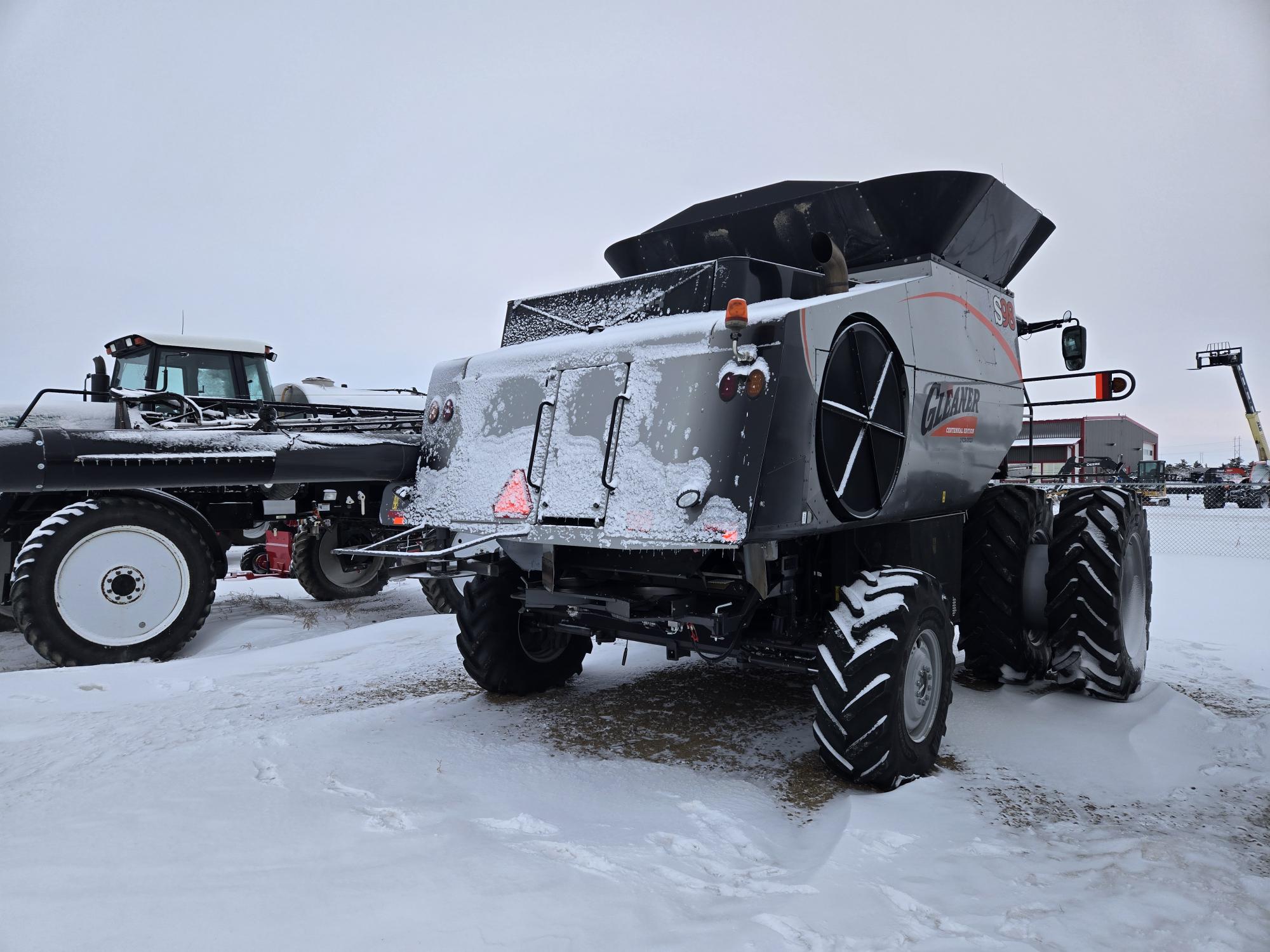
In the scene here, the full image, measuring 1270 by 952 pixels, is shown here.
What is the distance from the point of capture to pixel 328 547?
9.76 meters

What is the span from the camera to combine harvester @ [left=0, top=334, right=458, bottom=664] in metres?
6.25

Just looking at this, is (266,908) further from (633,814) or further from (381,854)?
(633,814)

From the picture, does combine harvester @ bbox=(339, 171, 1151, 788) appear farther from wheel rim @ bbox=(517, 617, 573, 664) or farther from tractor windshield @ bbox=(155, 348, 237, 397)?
tractor windshield @ bbox=(155, 348, 237, 397)

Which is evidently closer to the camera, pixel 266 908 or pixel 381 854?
pixel 266 908

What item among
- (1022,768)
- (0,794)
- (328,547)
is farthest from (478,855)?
(328,547)

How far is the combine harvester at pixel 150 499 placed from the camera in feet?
20.5

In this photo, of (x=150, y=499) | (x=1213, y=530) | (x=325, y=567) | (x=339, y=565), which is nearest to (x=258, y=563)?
(x=325, y=567)

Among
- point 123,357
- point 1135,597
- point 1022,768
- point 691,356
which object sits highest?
point 123,357

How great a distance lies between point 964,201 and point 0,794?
5269 mm

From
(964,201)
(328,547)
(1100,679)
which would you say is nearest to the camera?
(964,201)

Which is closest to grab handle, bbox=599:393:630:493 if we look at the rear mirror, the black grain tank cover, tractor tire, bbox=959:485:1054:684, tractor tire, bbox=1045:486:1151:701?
the black grain tank cover

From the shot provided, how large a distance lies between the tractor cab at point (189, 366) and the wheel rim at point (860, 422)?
889cm

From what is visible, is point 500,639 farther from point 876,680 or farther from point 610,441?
point 876,680

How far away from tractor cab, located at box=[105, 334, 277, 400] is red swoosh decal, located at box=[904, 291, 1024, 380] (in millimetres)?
8820
